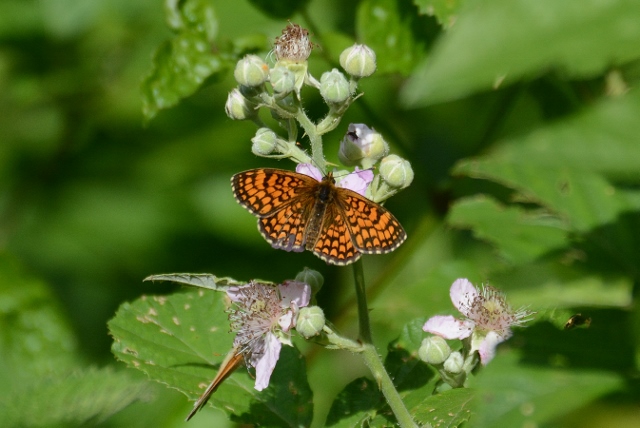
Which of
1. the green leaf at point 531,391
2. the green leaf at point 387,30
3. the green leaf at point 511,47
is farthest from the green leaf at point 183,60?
the green leaf at point 511,47

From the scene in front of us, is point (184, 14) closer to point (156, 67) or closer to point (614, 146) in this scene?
point (156, 67)

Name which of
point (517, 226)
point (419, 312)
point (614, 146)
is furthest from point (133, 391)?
point (614, 146)

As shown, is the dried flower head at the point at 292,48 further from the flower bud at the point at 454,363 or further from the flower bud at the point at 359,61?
the flower bud at the point at 454,363

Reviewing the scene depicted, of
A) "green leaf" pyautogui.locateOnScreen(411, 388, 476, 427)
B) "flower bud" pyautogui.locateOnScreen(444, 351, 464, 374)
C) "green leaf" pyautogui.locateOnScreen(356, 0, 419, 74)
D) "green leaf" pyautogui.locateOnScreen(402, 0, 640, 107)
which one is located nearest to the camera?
"green leaf" pyautogui.locateOnScreen(402, 0, 640, 107)

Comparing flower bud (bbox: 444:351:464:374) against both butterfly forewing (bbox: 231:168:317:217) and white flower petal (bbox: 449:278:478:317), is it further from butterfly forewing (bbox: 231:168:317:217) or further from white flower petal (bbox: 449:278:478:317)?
butterfly forewing (bbox: 231:168:317:217)

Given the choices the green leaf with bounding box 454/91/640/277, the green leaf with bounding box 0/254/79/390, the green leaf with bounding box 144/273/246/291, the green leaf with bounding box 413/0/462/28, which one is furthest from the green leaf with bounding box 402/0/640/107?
the green leaf with bounding box 0/254/79/390

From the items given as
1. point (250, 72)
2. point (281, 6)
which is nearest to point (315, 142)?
point (250, 72)
